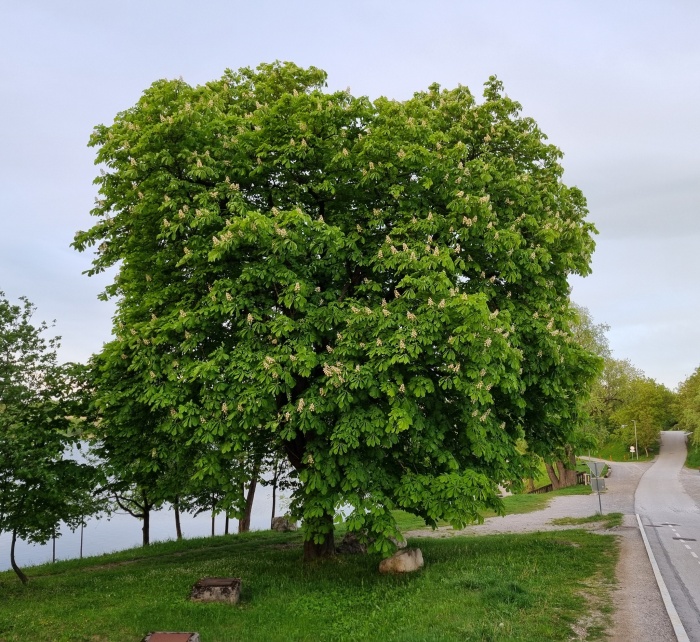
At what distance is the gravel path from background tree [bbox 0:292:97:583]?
1309 centimetres

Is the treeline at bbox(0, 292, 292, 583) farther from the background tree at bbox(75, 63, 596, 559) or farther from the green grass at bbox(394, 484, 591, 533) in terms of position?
the green grass at bbox(394, 484, 591, 533)

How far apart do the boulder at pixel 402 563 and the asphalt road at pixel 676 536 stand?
6.26 m

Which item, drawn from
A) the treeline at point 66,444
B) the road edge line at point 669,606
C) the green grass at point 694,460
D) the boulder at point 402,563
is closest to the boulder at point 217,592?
the treeline at point 66,444

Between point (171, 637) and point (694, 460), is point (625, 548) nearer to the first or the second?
point (171, 637)

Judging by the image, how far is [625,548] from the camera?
1894 centimetres

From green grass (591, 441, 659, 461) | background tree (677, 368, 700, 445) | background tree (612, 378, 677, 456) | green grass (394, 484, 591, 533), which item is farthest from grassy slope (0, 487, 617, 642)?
green grass (591, 441, 659, 461)

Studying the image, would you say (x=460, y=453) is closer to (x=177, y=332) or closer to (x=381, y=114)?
(x=177, y=332)

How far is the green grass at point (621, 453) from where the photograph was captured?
8981 cm

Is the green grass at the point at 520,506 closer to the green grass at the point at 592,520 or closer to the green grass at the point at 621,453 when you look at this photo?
the green grass at the point at 592,520

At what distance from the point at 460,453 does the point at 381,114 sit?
9867mm

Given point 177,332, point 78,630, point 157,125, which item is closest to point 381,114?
point 157,125

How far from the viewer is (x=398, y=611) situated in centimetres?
1227

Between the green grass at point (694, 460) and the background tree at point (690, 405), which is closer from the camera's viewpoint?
the background tree at point (690, 405)

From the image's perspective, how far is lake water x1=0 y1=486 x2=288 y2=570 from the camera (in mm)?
58906
